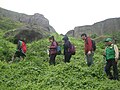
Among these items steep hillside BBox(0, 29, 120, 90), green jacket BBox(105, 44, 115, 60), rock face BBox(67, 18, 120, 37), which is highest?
rock face BBox(67, 18, 120, 37)

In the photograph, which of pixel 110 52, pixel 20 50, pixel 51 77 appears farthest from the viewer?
pixel 20 50

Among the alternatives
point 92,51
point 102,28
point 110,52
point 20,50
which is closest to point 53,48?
point 92,51

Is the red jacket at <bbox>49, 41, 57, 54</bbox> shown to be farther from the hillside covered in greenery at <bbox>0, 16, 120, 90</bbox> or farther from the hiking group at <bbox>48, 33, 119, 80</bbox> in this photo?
the hillside covered in greenery at <bbox>0, 16, 120, 90</bbox>

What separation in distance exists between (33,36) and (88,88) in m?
17.3

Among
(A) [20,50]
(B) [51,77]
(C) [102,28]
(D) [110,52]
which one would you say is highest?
(C) [102,28]

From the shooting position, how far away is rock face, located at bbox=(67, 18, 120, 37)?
3619 cm

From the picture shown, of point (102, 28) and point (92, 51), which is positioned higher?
point (102, 28)

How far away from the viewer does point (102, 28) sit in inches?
1468

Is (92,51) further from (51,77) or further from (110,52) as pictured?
(51,77)

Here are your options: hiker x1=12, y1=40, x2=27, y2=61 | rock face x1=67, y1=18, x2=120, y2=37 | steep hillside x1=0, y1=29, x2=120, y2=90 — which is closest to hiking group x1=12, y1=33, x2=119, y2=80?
hiker x1=12, y1=40, x2=27, y2=61

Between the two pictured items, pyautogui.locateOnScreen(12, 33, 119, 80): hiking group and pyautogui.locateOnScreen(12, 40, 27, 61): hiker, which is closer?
pyautogui.locateOnScreen(12, 33, 119, 80): hiking group

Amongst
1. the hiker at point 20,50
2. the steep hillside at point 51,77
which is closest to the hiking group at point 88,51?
the hiker at point 20,50

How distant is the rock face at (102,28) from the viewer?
36.2m

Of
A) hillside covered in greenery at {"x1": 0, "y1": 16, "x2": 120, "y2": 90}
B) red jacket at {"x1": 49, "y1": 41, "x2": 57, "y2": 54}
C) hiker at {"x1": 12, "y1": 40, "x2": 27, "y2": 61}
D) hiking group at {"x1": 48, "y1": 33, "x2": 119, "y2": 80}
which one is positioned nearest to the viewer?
hillside covered in greenery at {"x1": 0, "y1": 16, "x2": 120, "y2": 90}
